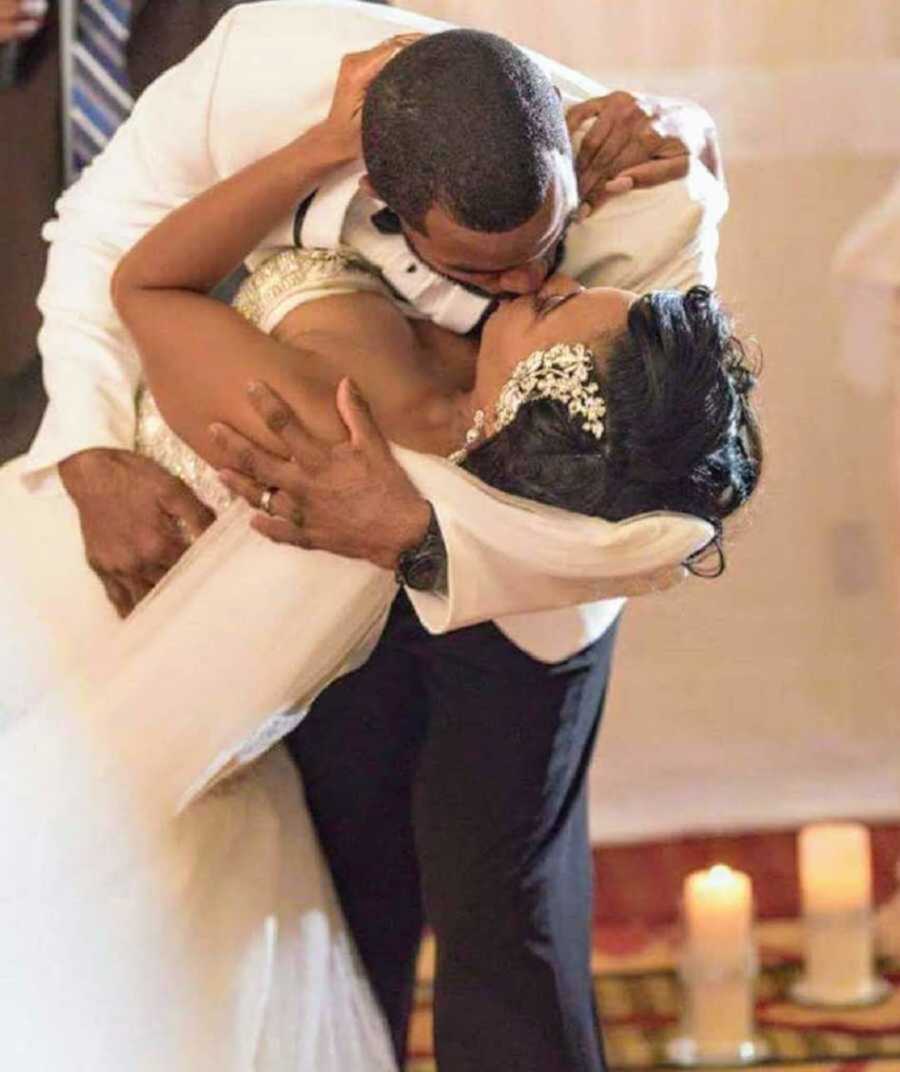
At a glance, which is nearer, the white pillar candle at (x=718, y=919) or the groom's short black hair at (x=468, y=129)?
the groom's short black hair at (x=468, y=129)

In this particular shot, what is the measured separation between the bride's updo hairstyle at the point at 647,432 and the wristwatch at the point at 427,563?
0.05m

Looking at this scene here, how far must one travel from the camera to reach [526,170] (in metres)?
1.23

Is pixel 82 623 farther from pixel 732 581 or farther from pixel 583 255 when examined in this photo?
pixel 732 581

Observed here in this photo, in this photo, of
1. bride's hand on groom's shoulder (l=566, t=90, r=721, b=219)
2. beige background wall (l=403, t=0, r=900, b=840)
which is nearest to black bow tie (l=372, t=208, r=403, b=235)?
bride's hand on groom's shoulder (l=566, t=90, r=721, b=219)

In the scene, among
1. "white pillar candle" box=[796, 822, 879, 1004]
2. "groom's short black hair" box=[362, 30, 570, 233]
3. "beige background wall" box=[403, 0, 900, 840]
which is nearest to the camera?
"groom's short black hair" box=[362, 30, 570, 233]

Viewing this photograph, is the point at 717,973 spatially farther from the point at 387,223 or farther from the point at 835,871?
the point at 387,223

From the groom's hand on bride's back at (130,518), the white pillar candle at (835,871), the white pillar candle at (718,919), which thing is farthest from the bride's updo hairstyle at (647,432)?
the white pillar candle at (835,871)

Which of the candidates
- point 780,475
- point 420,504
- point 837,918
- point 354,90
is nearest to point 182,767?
point 420,504

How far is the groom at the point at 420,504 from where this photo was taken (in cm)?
125

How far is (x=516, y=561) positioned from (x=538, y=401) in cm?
11

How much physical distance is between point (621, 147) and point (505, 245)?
0.21 m

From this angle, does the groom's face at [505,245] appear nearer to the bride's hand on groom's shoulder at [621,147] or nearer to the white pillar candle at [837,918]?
the bride's hand on groom's shoulder at [621,147]

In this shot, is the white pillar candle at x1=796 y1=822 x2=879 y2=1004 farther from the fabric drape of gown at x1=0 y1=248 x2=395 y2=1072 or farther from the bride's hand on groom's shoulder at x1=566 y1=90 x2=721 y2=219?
the bride's hand on groom's shoulder at x1=566 y1=90 x2=721 y2=219

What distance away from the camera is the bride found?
132 cm
